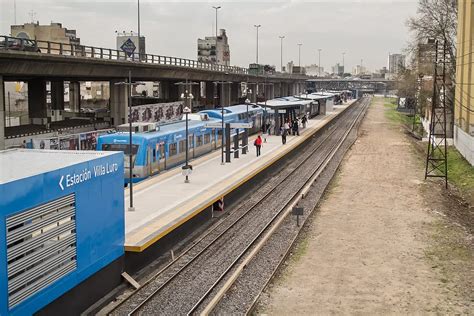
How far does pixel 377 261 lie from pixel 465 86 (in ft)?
107

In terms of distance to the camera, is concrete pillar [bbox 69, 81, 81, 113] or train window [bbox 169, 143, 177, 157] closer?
train window [bbox 169, 143, 177, 157]

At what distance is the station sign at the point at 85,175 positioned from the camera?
37.9ft

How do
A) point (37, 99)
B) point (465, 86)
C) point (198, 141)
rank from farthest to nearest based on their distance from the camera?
point (465, 86), point (37, 99), point (198, 141)

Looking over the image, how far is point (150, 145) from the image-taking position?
27453 millimetres

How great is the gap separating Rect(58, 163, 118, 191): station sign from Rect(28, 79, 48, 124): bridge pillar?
30602 millimetres

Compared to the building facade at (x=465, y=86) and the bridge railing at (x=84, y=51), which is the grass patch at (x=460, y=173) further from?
the bridge railing at (x=84, y=51)

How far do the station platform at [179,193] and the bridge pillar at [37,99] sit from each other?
44.0 feet

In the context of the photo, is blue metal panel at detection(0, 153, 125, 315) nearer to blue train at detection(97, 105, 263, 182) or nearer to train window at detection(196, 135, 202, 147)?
blue train at detection(97, 105, 263, 182)

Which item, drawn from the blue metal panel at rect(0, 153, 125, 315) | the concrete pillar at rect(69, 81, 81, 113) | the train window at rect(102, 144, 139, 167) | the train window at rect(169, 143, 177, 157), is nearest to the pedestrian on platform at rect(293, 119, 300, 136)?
the train window at rect(169, 143, 177, 157)

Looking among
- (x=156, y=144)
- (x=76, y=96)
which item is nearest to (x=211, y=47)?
(x=76, y=96)

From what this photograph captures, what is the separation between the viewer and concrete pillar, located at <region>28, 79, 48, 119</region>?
1655 inches

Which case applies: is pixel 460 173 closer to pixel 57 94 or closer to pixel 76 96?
pixel 57 94

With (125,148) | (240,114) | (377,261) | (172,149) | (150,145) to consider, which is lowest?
(377,261)

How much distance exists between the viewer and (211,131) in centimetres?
3891
